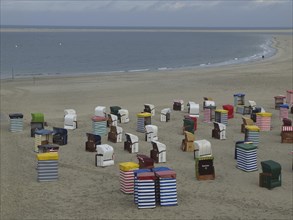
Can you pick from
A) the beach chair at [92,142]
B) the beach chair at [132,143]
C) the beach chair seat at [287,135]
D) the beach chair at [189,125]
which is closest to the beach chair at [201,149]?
the beach chair at [132,143]

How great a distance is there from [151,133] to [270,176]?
6.45 meters

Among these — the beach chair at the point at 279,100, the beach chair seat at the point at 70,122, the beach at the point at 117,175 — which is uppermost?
the beach chair at the point at 279,100

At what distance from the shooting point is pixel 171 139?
1952cm

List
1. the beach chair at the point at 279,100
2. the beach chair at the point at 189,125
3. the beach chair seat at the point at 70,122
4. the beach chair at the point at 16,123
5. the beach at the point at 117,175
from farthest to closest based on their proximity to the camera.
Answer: the beach chair at the point at 279,100
the beach chair seat at the point at 70,122
the beach chair at the point at 16,123
the beach chair at the point at 189,125
the beach at the point at 117,175

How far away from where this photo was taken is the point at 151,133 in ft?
62.0

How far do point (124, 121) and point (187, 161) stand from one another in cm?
691

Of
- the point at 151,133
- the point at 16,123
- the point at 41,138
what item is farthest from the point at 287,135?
the point at 16,123

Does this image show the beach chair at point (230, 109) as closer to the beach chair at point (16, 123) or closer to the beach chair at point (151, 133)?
the beach chair at point (151, 133)

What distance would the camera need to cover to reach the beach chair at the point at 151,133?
18812mm

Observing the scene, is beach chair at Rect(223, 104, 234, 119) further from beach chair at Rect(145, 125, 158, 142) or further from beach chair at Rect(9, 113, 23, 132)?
beach chair at Rect(9, 113, 23, 132)

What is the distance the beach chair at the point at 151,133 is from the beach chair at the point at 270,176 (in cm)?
605

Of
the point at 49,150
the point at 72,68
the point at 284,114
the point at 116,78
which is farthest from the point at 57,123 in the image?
the point at 72,68

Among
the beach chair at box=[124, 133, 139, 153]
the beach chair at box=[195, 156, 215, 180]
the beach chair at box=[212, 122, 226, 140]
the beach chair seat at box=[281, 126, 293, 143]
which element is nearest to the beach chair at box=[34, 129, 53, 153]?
the beach chair at box=[124, 133, 139, 153]

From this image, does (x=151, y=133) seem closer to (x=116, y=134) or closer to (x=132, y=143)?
(x=116, y=134)
